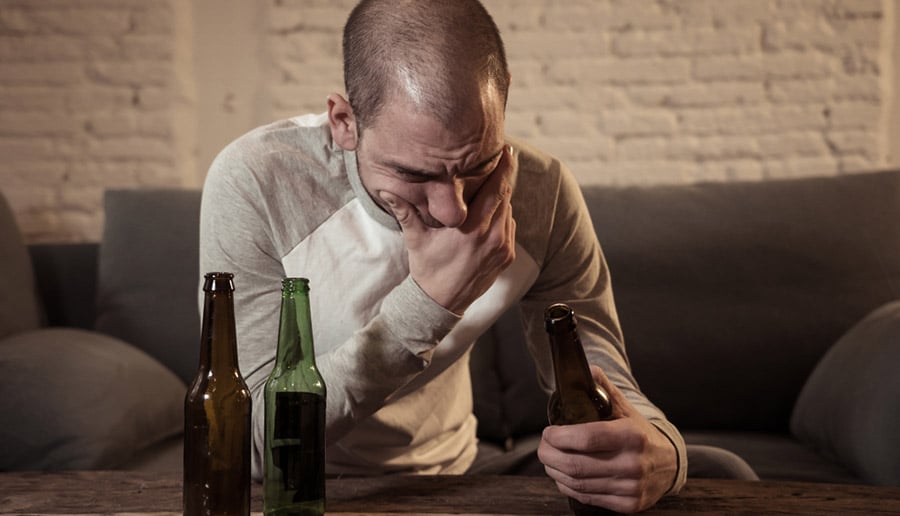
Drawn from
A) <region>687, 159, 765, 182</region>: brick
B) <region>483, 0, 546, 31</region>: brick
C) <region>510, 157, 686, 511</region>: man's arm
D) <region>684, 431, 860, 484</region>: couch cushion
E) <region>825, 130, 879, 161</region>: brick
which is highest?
<region>483, 0, 546, 31</region>: brick

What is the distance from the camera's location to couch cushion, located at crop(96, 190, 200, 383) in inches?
87.3

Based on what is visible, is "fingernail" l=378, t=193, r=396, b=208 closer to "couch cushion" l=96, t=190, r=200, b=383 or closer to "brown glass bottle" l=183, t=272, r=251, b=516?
"brown glass bottle" l=183, t=272, r=251, b=516

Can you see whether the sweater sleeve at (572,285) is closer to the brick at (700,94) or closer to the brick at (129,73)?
the brick at (700,94)

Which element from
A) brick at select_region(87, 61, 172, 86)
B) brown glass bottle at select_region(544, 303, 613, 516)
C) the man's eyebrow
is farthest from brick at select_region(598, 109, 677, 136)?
brown glass bottle at select_region(544, 303, 613, 516)

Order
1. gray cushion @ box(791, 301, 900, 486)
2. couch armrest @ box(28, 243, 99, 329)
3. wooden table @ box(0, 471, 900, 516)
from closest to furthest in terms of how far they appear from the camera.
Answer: wooden table @ box(0, 471, 900, 516)
gray cushion @ box(791, 301, 900, 486)
couch armrest @ box(28, 243, 99, 329)

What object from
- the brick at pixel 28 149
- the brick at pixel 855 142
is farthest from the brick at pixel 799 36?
the brick at pixel 28 149

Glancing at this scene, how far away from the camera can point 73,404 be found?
5.72 feet

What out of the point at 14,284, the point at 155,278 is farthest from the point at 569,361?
the point at 14,284

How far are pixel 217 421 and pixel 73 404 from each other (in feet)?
3.11

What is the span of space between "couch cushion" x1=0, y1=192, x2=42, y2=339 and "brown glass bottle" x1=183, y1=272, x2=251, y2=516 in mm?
1348

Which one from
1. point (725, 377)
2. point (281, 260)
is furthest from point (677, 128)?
point (281, 260)

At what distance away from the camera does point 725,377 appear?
2.11 m

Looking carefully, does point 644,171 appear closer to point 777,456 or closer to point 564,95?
point 564,95

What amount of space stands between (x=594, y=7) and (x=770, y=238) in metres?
0.92
